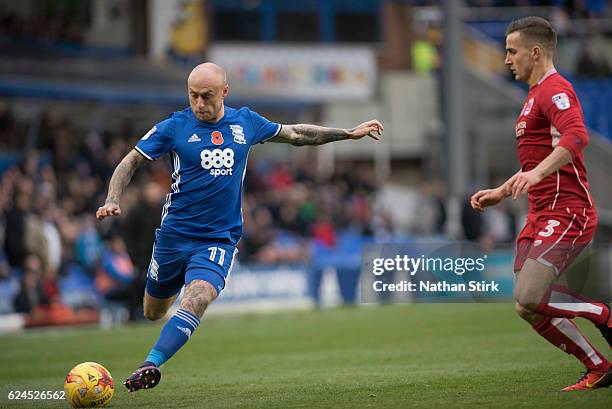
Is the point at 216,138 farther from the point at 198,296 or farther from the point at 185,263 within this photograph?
the point at 198,296

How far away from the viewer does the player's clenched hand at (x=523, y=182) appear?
7.72m

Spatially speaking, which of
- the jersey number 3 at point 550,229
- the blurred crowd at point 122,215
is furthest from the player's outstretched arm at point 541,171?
the blurred crowd at point 122,215

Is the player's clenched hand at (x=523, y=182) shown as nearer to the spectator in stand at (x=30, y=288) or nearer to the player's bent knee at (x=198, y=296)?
the player's bent knee at (x=198, y=296)

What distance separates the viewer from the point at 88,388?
330 inches

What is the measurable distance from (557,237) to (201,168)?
289 cm

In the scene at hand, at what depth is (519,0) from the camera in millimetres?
37688

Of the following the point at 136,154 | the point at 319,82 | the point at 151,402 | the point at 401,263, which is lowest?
the point at 151,402

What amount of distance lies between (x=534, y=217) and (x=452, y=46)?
17992mm

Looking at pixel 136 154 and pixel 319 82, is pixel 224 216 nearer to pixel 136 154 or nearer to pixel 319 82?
pixel 136 154

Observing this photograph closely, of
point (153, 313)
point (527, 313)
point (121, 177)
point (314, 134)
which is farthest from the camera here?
point (153, 313)

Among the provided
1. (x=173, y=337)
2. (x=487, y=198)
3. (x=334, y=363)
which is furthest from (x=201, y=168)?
(x=334, y=363)

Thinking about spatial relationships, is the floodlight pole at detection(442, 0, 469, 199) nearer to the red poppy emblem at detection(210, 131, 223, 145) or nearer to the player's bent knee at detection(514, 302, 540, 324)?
the red poppy emblem at detection(210, 131, 223, 145)

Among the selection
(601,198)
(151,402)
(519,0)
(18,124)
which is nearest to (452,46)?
(601,198)

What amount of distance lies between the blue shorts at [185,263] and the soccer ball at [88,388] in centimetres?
102
